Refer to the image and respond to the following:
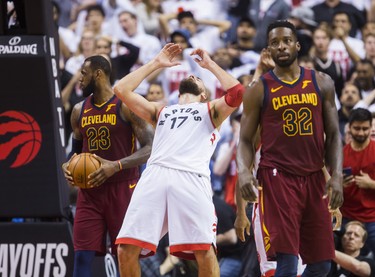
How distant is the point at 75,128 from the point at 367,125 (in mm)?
3498

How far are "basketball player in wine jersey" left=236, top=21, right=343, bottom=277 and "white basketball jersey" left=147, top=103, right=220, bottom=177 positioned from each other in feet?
2.55

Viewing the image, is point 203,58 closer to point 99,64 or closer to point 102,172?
point 99,64

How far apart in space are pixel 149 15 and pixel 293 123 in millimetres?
10944

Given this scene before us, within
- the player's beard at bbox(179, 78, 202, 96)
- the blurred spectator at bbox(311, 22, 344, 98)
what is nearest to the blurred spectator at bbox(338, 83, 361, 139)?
the blurred spectator at bbox(311, 22, 344, 98)

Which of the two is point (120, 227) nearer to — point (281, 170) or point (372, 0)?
point (281, 170)

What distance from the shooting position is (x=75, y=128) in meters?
10.8

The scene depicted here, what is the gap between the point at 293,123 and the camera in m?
9.08

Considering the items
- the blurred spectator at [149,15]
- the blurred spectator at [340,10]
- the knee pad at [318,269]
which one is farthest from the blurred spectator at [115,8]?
the knee pad at [318,269]

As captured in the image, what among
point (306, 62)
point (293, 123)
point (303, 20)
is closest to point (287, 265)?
point (293, 123)

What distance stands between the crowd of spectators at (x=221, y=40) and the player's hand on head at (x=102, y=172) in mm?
3272

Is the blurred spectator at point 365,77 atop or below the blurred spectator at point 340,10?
below

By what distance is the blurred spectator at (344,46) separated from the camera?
1700 centimetres

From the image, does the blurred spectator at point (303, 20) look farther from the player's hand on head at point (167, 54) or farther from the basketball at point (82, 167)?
the basketball at point (82, 167)

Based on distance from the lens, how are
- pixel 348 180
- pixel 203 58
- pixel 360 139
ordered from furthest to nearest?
pixel 360 139 → pixel 348 180 → pixel 203 58
